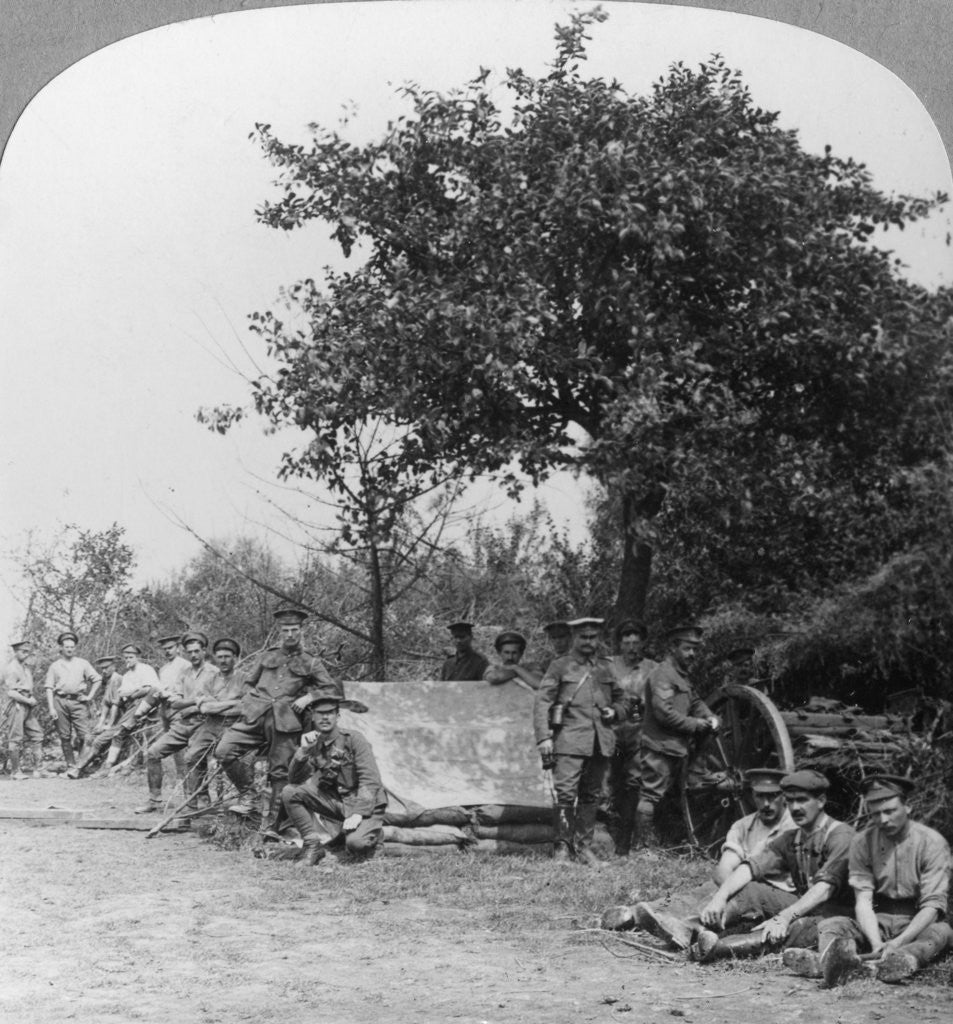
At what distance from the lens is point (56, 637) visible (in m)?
9.62

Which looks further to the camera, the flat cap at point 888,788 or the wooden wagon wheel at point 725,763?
the wooden wagon wheel at point 725,763

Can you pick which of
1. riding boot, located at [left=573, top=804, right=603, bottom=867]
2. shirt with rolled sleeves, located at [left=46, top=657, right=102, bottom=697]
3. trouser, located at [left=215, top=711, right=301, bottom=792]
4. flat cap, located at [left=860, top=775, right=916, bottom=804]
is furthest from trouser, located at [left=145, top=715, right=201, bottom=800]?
flat cap, located at [left=860, top=775, right=916, bottom=804]

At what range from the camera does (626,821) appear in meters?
9.12

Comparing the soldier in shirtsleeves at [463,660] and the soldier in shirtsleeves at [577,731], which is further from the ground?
the soldier in shirtsleeves at [463,660]

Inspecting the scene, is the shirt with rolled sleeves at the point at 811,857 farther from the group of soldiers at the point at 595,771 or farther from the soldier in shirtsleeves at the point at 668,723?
the soldier in shirtsleeves at the point at 668,723

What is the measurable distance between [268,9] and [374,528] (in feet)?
10.0

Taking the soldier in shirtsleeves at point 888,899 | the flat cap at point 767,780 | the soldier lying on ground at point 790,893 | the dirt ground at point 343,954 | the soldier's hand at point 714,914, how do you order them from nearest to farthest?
the dirt ground at point 343,954, the soldier in shirtsleeves at point 888,899, the soldier lying on ground at point 790,893, the soldier's hand at point 714,914, the flat cap at point 767,780

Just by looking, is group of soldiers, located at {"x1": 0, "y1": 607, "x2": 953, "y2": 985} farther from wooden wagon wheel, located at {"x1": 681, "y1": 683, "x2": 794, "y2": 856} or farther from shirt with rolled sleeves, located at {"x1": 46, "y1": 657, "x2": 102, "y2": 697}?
wooden wagon wheel, located at {"x1": 681, "y1": 683, "x2": 794, "y2": 856}

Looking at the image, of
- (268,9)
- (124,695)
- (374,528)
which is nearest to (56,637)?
(124,695)

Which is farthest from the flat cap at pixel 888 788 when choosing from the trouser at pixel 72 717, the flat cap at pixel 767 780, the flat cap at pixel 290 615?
the trouser at pixel 72 717

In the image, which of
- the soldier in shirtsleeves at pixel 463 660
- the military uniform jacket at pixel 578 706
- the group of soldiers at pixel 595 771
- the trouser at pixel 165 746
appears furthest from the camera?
the trouser at pixel 165 746

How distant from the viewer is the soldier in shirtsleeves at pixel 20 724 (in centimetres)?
1182

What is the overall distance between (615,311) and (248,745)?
4417 millimetres

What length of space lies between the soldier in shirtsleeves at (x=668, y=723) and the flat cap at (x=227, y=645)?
301 cm
